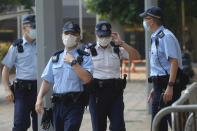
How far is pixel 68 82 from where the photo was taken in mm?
5848

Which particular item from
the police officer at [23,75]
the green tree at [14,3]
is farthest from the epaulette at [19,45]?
the green tree at [14,3]

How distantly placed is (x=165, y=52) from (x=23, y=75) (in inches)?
78.5

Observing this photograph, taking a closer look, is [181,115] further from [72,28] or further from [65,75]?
[72,28]

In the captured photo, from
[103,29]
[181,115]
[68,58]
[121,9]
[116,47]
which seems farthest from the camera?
[121,9]

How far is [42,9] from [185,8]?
67.6ft

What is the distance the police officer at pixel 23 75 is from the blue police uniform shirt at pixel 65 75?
126 cm

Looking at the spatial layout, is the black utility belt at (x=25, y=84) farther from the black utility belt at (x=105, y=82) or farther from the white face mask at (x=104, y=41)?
the white face mask at (x=104, y=41)

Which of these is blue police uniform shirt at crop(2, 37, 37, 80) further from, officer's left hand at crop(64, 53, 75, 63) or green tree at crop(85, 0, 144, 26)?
green tree at crop(85, 0, 144, 26)

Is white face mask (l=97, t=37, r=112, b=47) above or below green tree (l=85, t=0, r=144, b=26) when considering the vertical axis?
below

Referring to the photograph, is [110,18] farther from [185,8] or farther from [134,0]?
[185,8]

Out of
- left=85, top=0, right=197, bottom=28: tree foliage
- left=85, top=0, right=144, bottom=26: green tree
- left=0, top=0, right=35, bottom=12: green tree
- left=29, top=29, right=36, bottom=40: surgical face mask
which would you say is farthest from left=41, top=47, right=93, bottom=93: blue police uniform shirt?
left=0, top=0, right=35, bottom=12: green tree

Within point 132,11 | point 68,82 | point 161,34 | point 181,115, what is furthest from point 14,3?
point 181,115

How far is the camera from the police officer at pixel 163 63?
6336 mm

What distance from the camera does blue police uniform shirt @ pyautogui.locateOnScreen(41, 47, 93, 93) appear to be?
5.84 m
